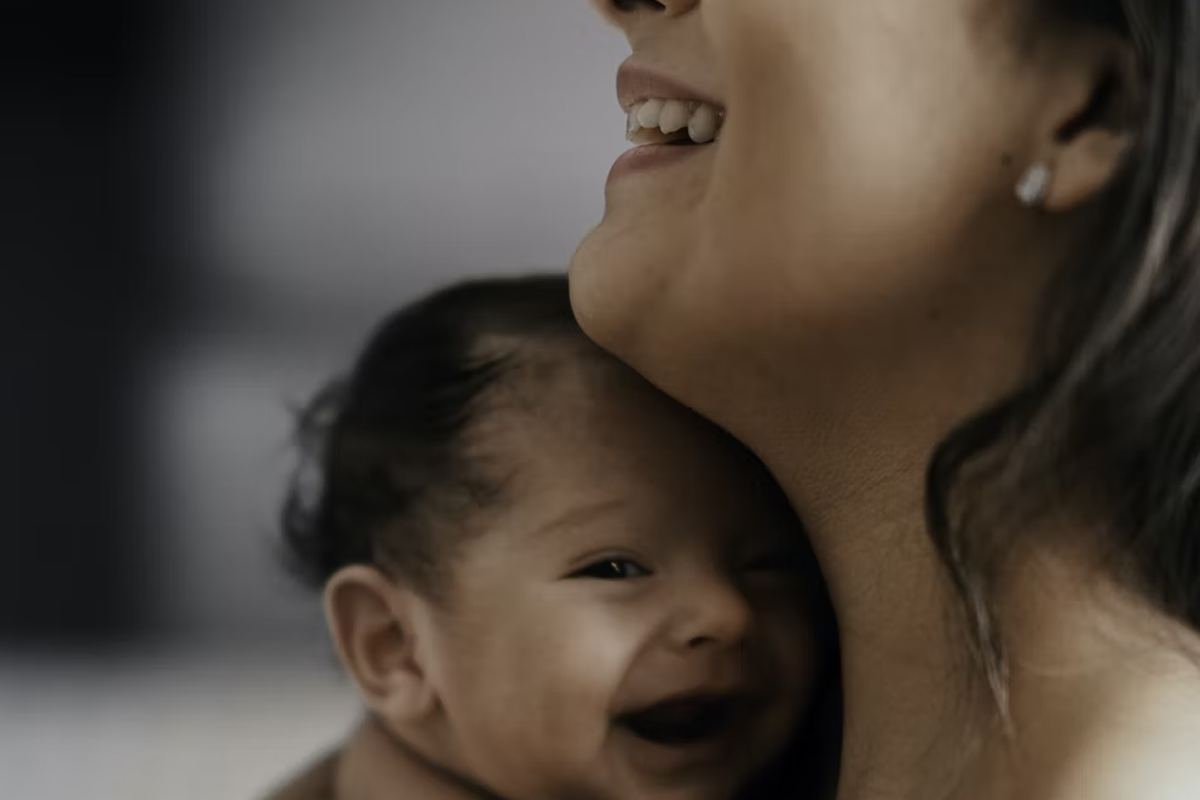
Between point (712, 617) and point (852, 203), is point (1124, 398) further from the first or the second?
point (712, 617)

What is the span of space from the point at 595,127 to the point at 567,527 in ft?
4.18

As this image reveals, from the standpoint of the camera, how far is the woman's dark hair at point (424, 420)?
3.26ft

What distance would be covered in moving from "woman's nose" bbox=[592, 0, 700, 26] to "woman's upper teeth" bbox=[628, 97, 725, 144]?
0.15 ft

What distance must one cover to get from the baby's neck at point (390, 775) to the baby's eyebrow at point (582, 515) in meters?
0.16

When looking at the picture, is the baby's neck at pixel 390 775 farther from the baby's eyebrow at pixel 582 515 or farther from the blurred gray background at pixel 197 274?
the blurred gray background at pixel 197 274

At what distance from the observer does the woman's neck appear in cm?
71

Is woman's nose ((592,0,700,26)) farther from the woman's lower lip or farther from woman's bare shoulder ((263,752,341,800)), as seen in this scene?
woman's bare shoulder ((263,752,341,800))

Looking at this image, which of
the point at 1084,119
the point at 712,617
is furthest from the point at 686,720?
the point at 1084,119

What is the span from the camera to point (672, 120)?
2.84ft

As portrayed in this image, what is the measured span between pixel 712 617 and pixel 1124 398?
0.90 ft

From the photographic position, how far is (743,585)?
37.0 inches

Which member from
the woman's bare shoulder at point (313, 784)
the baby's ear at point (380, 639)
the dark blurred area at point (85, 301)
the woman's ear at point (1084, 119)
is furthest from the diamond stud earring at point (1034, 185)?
the dark blurred area at point (85, 301)

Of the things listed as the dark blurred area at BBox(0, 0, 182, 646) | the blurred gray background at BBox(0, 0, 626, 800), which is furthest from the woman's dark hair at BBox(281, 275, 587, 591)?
the dark blurred area at BBox(0, 0, 182, 646)

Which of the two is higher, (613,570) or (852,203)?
(852,203)
